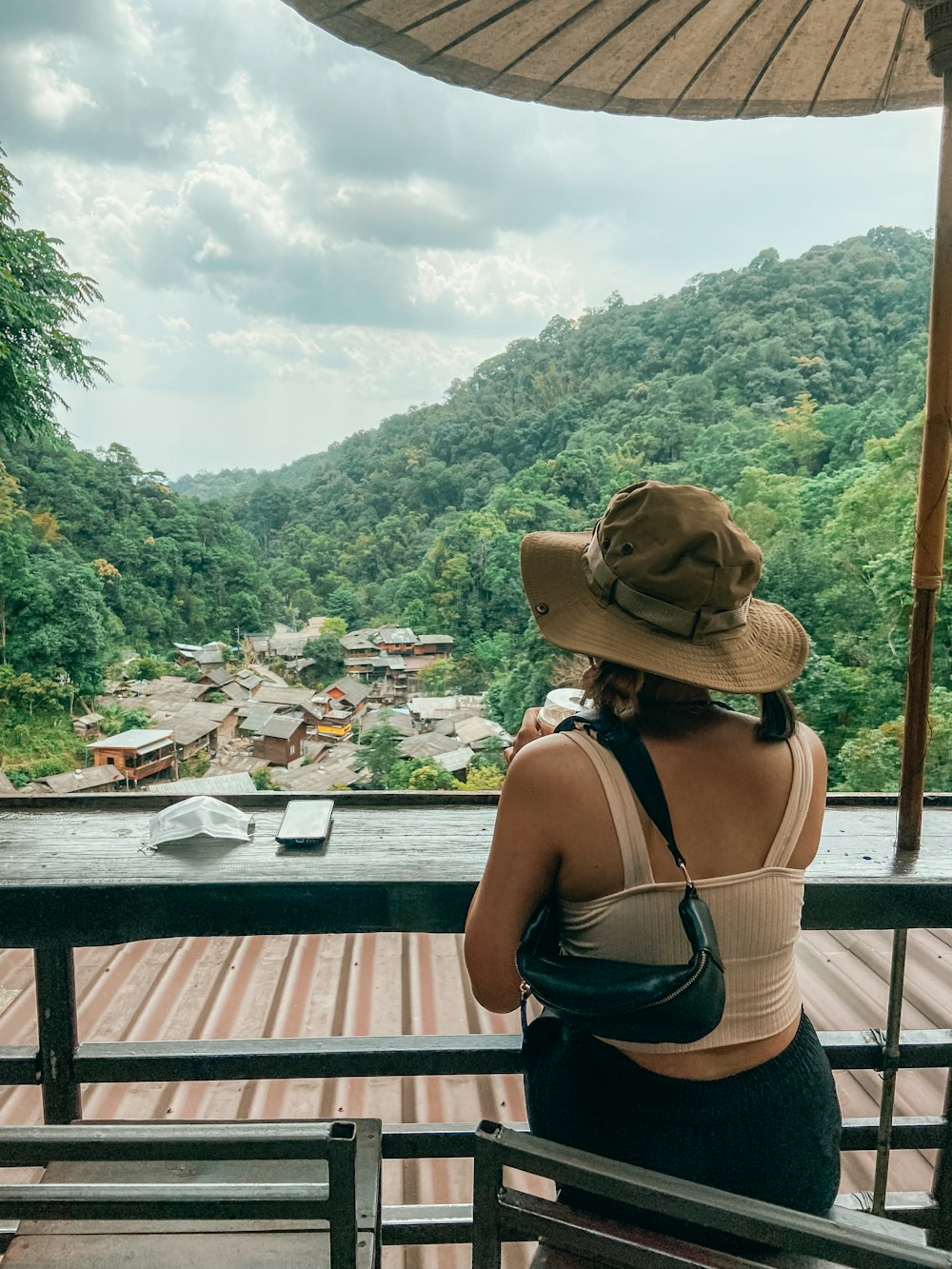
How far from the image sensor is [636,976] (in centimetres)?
59

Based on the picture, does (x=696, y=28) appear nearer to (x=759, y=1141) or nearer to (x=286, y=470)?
(x=759, y=1141)

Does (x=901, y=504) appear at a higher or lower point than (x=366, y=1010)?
higher

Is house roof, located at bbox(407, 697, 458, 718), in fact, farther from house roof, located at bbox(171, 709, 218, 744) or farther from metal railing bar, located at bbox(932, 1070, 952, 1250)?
metal railing bar, located at bbox(932, 1070, 952, 1250)

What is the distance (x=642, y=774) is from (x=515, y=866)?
13 centimetres

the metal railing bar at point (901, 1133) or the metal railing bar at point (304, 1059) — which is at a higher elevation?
the metal railing bar at point (304, 1059)

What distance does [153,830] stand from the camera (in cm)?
94

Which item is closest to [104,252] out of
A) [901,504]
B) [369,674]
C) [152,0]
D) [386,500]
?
[152,0]

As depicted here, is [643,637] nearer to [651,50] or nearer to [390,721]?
[651,50]

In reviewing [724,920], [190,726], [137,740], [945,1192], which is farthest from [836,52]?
[190,726]

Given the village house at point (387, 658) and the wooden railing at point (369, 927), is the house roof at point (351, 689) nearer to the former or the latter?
the village house at point (387, 658)

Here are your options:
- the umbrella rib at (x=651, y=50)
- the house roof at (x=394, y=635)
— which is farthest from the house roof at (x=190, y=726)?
the umbrella rib at (x=651, y=50)

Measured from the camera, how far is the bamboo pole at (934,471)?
0.85 meters

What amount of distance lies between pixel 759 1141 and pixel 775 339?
19888 mm

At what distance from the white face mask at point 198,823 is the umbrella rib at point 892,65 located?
1.31 m
